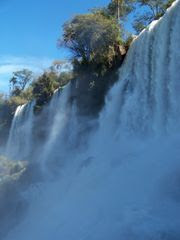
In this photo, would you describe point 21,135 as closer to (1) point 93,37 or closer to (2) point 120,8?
(2) point 120,8

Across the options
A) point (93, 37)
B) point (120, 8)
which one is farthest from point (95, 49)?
point (120, 8)

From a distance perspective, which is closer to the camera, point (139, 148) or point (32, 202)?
point (139, 148)

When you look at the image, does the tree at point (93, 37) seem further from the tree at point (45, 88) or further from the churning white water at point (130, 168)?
the tree at point (45, 88)

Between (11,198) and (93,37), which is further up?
(93,37)

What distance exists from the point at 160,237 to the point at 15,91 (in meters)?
48.3

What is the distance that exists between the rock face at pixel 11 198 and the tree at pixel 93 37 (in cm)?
718

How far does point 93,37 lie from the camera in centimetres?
2494

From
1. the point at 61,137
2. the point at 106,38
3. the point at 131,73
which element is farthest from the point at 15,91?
the point at 131,73

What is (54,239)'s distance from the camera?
14312 millimetres

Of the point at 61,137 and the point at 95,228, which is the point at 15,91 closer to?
the point at 61,137

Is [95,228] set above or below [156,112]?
below

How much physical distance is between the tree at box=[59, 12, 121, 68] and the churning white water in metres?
2.65

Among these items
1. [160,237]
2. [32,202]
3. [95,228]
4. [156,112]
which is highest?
[156,112]

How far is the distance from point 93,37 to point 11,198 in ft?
30.9
